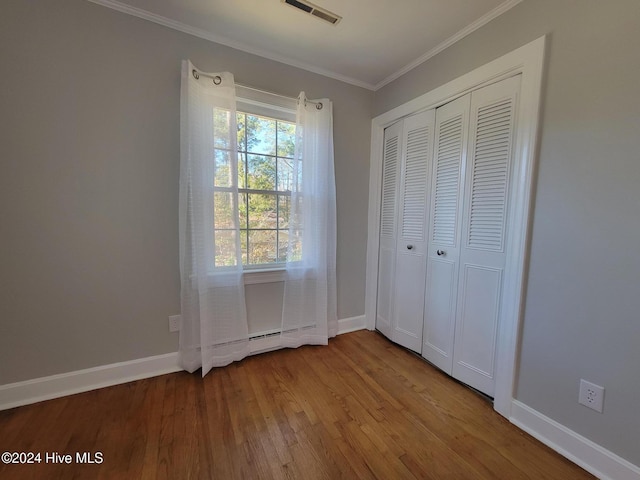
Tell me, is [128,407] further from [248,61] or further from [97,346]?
[248,61]

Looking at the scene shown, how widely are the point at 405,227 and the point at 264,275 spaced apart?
4.35ft

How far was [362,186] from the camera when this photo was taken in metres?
2.62

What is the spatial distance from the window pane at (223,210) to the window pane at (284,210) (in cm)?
46

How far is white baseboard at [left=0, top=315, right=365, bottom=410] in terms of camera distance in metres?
1.55

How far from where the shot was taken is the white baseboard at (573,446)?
1155mm

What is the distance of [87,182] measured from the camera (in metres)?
1.64

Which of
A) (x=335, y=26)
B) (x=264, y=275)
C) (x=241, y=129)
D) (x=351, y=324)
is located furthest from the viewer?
(x=351, y=324)

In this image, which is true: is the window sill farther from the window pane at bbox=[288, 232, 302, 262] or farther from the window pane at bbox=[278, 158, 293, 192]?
the window pane at bbox=[278, 158, 293, 192]

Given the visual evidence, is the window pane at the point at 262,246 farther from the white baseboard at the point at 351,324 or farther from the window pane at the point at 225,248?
the white baseboard at the point at 351,324

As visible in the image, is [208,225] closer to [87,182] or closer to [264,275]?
[264,275]

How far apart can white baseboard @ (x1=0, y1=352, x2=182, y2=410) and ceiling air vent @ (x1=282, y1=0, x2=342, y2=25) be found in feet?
8.39

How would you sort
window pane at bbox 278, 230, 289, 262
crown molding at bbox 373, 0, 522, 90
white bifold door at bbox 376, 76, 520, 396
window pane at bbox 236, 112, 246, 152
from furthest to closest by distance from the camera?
window pane at bbox 278, 230, 289, 262 < window pane at bbox 236, 112, 246, 152 < white bifold door at bbox 376, 76, 520, 396 < crown molding at bbox 373, 0, 522, 90

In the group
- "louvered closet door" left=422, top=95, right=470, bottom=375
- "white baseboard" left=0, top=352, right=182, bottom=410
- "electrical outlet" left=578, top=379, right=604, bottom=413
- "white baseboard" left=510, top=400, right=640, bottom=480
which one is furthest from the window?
"electrical outlet" left=578, top=379, right=604, bottom=413

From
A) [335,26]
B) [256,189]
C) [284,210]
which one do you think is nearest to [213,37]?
[335,26]
